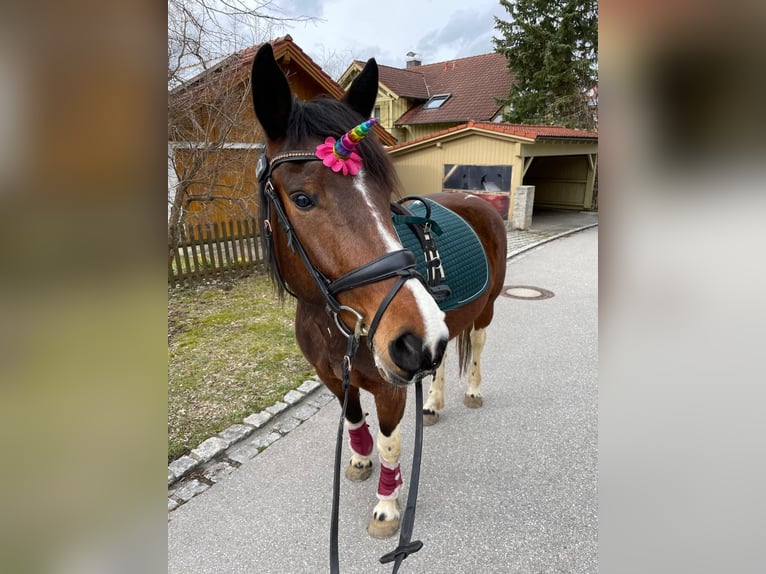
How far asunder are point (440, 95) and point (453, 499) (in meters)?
21.7

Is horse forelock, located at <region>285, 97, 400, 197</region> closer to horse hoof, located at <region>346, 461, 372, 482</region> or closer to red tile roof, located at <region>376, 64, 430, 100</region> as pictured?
horse hoof, located at <region>346, 461, 372, 482</region>

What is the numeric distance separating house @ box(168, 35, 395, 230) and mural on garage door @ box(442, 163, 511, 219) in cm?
570

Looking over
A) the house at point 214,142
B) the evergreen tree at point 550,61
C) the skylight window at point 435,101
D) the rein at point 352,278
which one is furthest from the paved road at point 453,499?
the skylight window at point 435,101

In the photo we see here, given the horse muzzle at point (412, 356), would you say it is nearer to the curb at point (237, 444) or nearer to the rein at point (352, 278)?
the rein at point (352, 278)

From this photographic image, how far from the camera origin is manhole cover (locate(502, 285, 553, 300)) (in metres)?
6.53

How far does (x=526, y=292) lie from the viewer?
22.2 ft

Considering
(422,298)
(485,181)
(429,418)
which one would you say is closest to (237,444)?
(429,418)

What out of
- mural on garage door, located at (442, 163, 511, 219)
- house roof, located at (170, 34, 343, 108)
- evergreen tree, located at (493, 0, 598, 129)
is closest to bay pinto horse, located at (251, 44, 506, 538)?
house roof, located at (170, 34, 343, 108)
